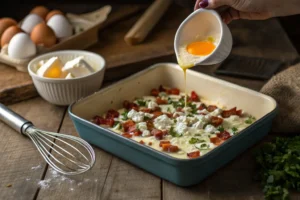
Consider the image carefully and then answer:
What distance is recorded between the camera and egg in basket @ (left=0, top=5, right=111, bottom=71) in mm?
1773

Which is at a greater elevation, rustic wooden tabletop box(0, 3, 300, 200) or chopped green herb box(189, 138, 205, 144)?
chopped green herb box(189, 138, 205, 144)

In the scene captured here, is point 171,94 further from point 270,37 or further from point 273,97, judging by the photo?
point 270,37

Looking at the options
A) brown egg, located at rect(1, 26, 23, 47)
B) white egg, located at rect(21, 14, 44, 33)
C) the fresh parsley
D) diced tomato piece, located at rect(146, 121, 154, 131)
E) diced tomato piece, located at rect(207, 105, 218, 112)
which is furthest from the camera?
white egg, located at rect(21, 14, 44, 33)

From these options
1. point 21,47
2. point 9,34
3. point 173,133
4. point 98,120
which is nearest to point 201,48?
point 173,133

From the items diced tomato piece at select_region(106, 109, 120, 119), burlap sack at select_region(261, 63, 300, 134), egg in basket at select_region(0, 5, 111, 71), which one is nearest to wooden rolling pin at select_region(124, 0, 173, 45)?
egg in basket at select_region(0, 5, 111, 71)

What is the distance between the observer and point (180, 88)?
1.67m

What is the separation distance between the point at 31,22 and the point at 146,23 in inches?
17.1

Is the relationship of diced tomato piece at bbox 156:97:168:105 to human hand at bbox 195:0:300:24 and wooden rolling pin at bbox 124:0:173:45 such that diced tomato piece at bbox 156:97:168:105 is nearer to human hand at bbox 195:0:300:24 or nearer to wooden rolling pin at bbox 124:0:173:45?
human hand at bbox 195:0:300:24

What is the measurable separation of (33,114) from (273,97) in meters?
0.72

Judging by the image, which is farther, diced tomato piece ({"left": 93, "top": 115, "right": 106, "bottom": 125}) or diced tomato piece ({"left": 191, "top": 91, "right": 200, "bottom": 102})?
diced tomato piece ({"left": 191, "top": 91, "right": 200, "bottom": 102})

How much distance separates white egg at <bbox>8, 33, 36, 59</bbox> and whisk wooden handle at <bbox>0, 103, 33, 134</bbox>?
296 millimetres

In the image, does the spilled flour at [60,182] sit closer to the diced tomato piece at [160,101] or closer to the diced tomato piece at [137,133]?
the diced tomato piece at [137,133]

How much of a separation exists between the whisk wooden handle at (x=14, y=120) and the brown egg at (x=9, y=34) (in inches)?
16.6

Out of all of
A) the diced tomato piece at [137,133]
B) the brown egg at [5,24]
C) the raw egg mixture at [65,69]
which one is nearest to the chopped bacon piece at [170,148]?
the diced tomato piece at [137,133]
